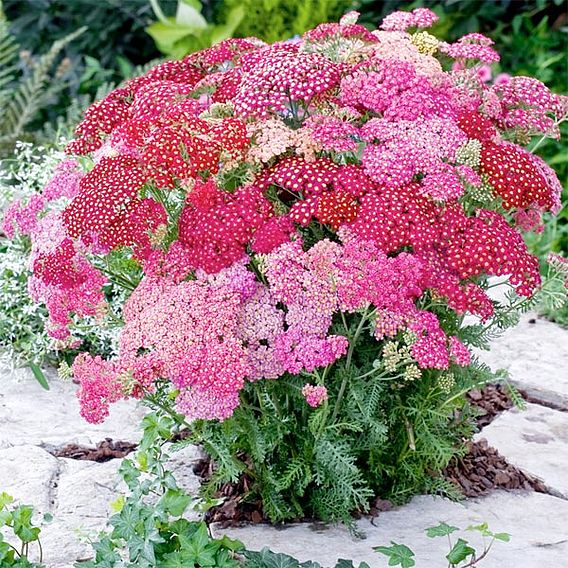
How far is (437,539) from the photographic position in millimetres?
2305

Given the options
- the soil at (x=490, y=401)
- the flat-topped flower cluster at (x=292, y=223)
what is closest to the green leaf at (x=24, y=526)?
the flat-topped flower cluster at (x=292, y=223)

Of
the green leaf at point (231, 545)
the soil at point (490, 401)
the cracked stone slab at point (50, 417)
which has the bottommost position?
the cracked stone slab at point (50, 417)

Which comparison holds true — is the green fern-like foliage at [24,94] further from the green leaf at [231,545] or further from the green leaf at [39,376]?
the green leaf at [231,545]

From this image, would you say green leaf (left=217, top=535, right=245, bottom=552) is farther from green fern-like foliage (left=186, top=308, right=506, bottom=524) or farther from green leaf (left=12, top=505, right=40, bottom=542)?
green leaf (left=12, top=505, right=40, bottom=542)

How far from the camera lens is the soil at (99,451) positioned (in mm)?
2844

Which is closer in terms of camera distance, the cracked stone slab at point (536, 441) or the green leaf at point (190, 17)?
the cracked stone slab at point (536, 441)

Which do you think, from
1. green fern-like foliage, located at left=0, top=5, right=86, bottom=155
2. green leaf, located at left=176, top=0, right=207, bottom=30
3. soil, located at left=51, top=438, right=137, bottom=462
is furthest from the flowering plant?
green leaf, located at left=176, top=0, right=207, bottom=30

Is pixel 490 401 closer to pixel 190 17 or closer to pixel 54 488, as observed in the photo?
pixel 54 488

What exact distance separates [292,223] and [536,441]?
3.90 ft

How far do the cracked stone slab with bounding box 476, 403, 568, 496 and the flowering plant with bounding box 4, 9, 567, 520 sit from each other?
43 centimetres

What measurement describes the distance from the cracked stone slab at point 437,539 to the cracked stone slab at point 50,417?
29.8 inches

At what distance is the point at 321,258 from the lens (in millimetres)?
2043

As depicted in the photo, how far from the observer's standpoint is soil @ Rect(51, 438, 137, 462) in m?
2.84

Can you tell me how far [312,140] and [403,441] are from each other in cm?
75
